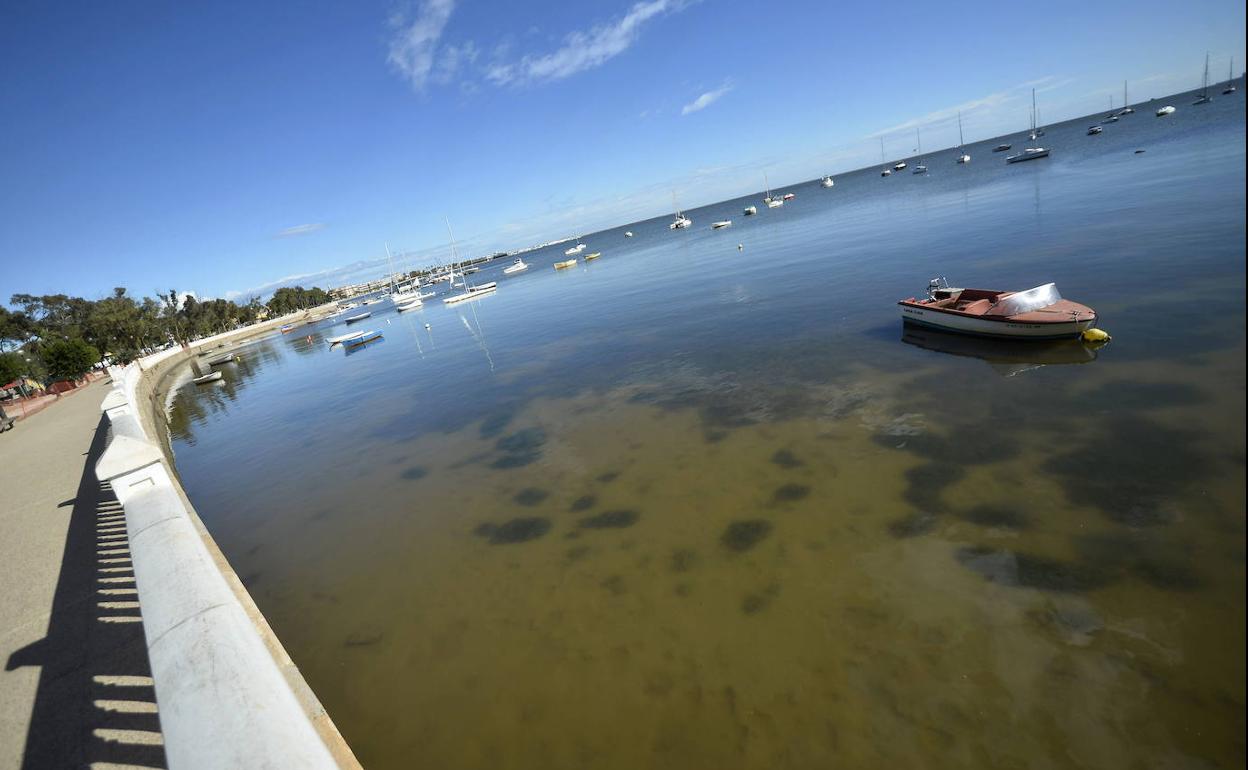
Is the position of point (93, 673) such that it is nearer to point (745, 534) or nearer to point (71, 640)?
point (71, 640)

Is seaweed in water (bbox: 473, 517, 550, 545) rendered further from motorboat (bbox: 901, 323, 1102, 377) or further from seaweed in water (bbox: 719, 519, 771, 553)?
motorboat (bbox: 901, 323, 1102, 377)

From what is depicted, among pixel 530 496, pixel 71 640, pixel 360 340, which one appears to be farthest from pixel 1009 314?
pixel 360 340

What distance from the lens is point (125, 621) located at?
9.39 m

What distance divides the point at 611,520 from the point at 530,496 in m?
3.08

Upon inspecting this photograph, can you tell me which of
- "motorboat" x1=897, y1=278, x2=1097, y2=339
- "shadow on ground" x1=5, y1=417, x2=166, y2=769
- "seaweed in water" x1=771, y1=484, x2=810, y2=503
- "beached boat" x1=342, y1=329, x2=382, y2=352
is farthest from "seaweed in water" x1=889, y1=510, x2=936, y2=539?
"beached boat" x1=342, y1=329, x2=382, y2=352

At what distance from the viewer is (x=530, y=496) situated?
15.9m

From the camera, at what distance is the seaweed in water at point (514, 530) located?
13963 millimetres

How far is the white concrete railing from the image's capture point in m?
4.86

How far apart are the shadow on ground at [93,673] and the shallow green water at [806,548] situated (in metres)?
3.02

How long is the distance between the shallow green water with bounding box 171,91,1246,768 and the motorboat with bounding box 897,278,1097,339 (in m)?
0.85

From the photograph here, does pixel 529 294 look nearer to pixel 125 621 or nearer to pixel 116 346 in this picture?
pixel 116 346

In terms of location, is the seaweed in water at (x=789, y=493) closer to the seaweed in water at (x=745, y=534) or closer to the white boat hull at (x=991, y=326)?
the seaweed in water at (x=745, y=534)

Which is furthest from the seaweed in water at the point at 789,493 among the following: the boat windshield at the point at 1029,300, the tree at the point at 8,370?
the tree at the point at 8,370

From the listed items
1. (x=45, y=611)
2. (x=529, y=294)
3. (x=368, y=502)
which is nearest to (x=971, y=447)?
(x=368, y=502)
